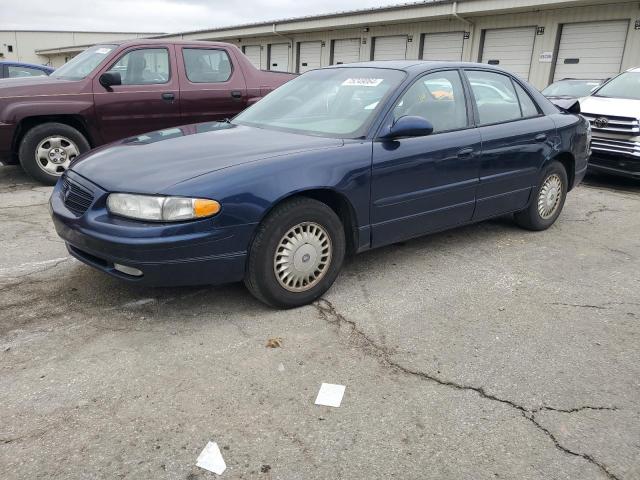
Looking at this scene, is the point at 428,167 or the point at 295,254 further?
the point at 428,167

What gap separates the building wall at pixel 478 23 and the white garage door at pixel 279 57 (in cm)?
145

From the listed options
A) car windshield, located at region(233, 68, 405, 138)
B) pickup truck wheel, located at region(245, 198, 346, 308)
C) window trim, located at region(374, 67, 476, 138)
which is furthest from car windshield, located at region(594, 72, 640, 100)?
pickup truck wheel, located at region(245, 198, 346, 308)

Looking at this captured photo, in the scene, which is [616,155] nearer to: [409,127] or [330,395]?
[409,127]

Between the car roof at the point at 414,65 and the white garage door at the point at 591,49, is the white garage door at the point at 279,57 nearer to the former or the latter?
the white garage door at the point at 591,49

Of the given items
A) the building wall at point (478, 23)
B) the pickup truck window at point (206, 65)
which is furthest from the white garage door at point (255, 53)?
the pickup truck window at point (206, 65)

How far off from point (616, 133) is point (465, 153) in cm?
471

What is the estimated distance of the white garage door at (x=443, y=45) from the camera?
56.5 feet

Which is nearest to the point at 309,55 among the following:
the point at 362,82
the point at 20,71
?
the point at 20,71

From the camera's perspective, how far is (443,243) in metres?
5.00

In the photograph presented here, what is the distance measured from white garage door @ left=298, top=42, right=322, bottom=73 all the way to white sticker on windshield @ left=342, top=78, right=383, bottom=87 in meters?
19.2

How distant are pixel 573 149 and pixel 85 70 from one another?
586 centimetres

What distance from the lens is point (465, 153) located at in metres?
4.27

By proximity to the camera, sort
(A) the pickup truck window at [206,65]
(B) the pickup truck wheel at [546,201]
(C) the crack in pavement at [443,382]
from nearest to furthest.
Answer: (C) the crack in pavement at [443,382], (B) the pickup truck wheel at [546,201], (A) the pickup truck window at [206,65]

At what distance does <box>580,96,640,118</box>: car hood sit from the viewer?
7.78 meters
